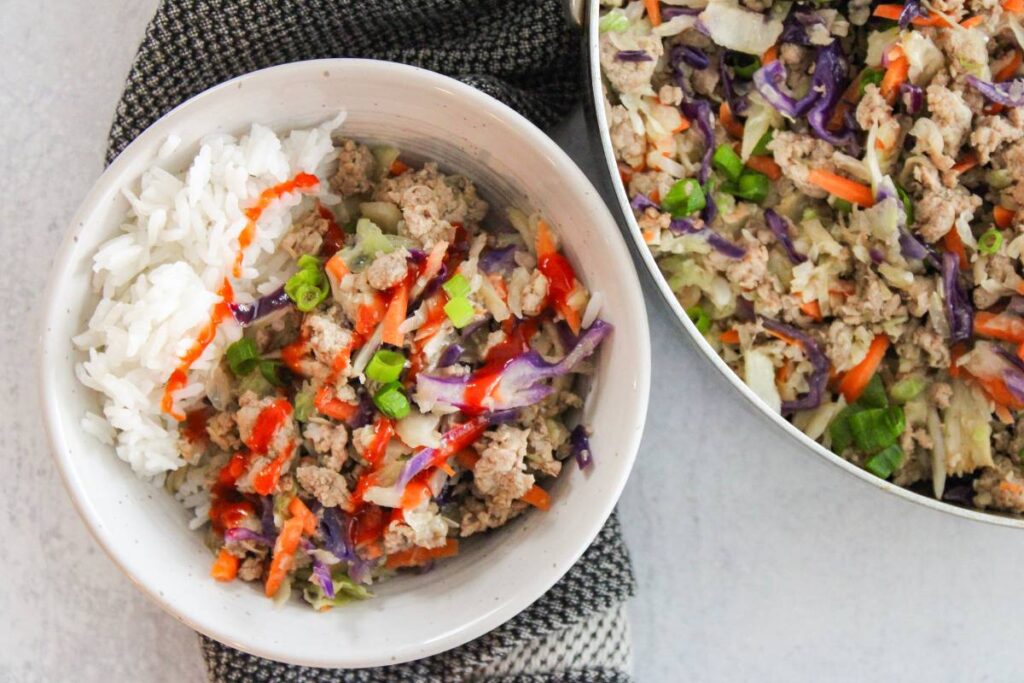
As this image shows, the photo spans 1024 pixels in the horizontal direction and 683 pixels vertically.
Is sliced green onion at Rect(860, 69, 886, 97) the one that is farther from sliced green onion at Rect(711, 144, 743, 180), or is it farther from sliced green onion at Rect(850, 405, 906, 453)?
sliced green onion at Rect(850, 405, 906, 453)

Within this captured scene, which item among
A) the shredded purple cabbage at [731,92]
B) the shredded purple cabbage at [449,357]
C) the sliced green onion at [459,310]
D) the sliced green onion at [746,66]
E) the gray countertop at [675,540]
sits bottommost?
the gray countertop at [675,540]

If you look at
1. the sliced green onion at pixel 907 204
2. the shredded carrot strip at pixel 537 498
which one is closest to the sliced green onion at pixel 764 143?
the sliced green onion at pixel 907 204

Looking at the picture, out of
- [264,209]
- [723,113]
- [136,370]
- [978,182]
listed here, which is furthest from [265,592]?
[978,182]

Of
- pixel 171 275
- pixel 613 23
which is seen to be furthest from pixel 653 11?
pixel 171 275

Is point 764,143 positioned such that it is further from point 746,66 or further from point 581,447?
point 581,447

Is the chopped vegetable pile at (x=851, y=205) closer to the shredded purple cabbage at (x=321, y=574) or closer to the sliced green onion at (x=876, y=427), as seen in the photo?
the sliced green onion at (x=876, y=427)

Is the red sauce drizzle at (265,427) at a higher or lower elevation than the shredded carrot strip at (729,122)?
lower
